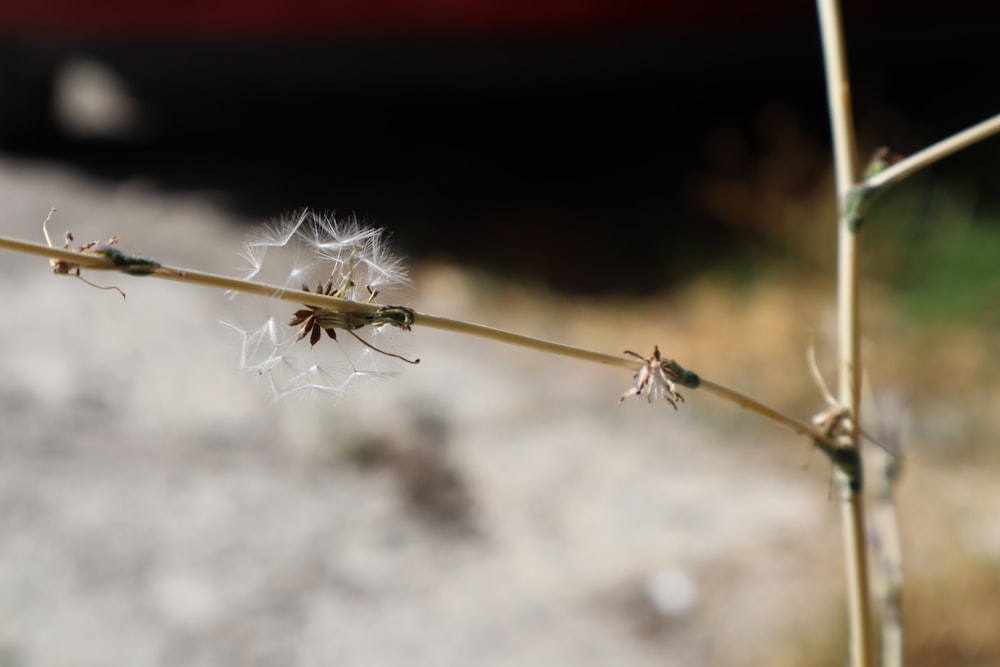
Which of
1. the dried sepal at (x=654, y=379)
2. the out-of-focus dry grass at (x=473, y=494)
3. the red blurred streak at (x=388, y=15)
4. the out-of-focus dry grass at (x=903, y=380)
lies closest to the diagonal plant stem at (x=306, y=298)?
the dried sepal at (x=654, y=379)

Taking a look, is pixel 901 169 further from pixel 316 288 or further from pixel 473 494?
pixel 473 494

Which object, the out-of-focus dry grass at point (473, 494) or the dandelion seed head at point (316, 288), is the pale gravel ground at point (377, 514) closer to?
the out-of-focus dry grass at point (473, 494)

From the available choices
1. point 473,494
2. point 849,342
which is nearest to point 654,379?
point 849,342

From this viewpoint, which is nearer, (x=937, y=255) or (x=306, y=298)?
(x=306, y=298)

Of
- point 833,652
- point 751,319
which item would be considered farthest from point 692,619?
point 751,319

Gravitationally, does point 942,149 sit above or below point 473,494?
below

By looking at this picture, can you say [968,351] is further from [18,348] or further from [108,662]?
[18,348]
